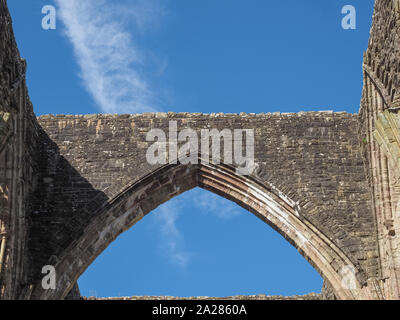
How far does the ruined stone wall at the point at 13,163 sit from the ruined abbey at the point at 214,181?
16 millimetres

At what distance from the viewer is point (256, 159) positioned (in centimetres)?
1288

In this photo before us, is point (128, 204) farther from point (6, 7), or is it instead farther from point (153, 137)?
point (6, 7)

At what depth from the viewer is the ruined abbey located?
38.5 ft

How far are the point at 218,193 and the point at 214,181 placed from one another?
239mm

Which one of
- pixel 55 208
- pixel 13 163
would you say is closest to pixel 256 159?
pixel 55 208

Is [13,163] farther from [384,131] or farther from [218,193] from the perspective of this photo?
[384,131]

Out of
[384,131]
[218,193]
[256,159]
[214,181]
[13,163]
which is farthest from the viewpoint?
[218,193]

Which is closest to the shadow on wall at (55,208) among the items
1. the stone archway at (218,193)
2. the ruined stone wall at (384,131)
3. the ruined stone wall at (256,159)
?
the ruined stone wall at (256,159)

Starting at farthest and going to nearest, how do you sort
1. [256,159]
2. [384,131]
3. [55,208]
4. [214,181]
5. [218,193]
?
[218,193]
[214,181]
[256,159]
[55,208]
[384,131]

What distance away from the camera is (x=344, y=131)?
1316 cm

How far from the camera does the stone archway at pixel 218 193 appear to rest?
12016mm

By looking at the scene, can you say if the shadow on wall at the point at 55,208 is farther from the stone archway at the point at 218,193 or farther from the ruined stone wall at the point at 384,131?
the ruined stone wall at the point at 384,131
